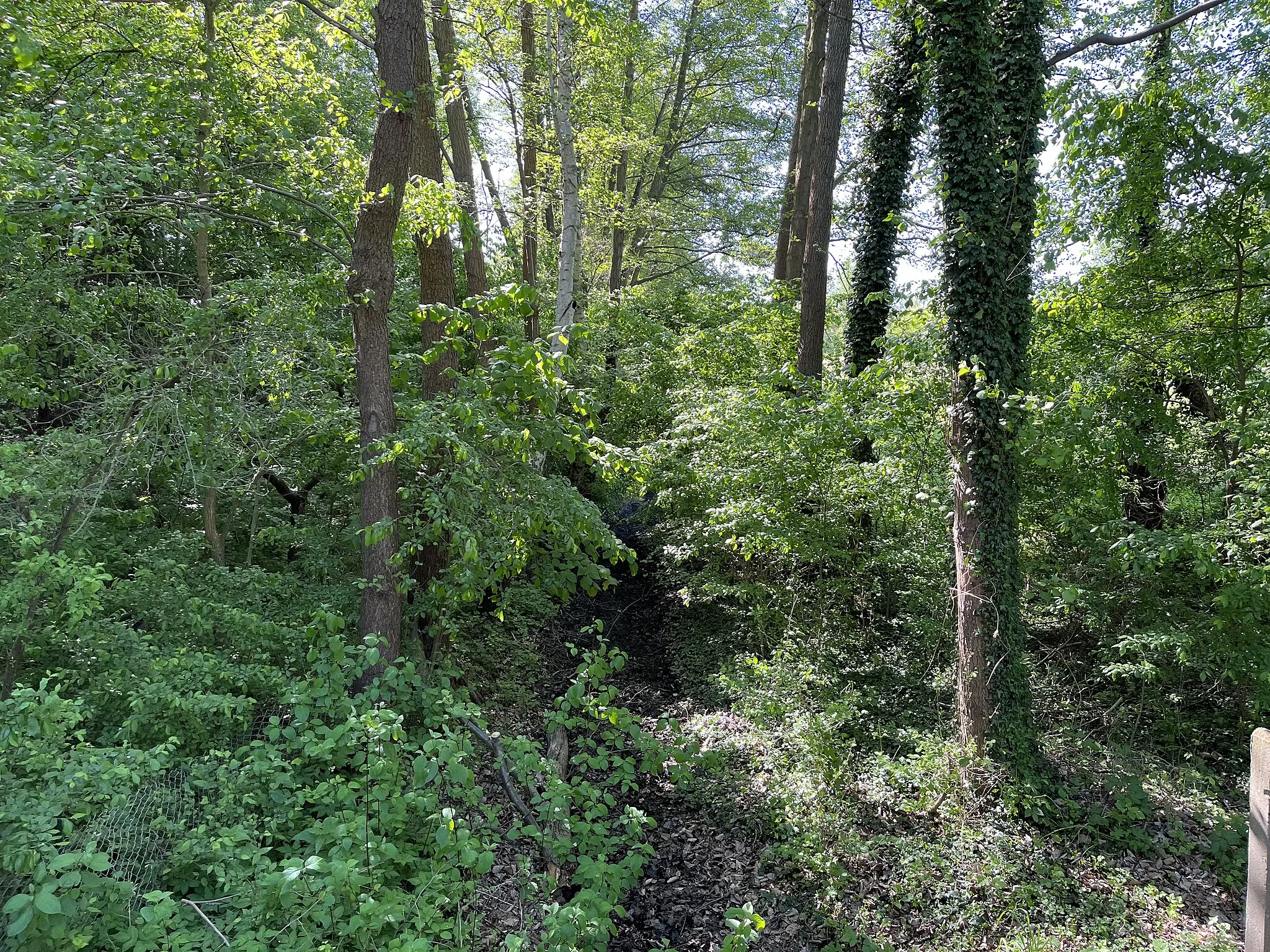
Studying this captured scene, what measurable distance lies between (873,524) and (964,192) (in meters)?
3.49

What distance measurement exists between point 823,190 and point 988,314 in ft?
14.8

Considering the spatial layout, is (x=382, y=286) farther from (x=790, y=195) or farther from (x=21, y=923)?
(x=790, y=195)

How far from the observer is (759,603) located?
8047 mm

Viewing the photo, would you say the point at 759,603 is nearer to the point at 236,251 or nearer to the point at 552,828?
the point at 552,828

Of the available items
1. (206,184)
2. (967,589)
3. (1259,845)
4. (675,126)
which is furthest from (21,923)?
(675,126)

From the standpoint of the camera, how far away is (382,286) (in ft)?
17.0

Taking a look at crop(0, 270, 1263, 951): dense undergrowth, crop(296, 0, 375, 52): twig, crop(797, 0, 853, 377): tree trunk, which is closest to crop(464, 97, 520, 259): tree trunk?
crop(296, 0, 375, 52): twig

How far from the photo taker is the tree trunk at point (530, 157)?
995 centimetres

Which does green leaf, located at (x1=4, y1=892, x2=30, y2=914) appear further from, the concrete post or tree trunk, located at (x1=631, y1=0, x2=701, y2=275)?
tree trunk, located at (x1=631, y1=0, x2=701, y2=275)

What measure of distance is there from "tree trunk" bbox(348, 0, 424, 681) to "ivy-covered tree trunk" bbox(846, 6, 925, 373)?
5.85 meters

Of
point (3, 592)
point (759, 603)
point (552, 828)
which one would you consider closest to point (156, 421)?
point (3, 592)

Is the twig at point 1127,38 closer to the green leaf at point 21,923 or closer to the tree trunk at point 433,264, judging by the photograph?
the tree trunk at point 433,264

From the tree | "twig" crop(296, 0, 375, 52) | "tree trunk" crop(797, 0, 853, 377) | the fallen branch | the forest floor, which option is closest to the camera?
the fallen branch

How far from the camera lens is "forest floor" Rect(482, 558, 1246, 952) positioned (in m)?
4.34
